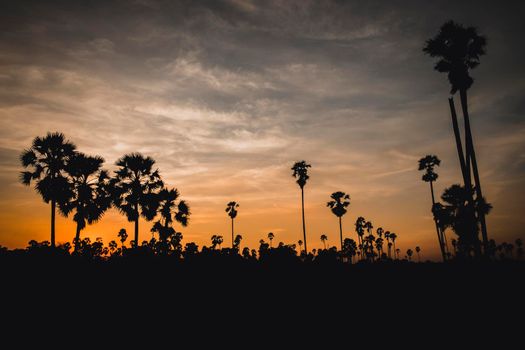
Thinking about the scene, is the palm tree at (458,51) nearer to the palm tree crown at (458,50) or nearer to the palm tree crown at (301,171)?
the palm tree crown at (458,50)

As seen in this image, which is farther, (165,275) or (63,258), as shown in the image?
(63,258)

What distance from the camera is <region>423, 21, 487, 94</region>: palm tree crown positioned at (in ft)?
68.5

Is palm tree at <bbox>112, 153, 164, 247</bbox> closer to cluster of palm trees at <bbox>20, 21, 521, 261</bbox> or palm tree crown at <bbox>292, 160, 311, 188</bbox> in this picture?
cluster of palm trees at <bbox>20, 21, 521, 261</bbox>

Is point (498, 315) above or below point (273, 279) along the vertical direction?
below

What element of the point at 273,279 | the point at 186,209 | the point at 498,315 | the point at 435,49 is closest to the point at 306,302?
the point at 273,279

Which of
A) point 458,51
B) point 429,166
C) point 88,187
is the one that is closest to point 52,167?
point 88,187

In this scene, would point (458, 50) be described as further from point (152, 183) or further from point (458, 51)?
point (152, 183)

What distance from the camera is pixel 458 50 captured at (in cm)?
2103

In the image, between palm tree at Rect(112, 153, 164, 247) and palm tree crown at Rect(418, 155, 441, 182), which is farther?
palm tree crown at Rect(418, 155, 441, 182)

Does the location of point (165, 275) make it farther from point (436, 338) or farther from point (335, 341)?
point (436, 338)

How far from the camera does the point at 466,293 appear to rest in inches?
558

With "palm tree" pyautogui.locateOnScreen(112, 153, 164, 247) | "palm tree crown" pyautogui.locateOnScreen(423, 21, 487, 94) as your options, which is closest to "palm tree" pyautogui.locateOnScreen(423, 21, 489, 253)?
"palm tree crown" pyautogui.locateOnScreen(423, 21, 487, 94)

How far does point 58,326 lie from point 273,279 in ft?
27.1

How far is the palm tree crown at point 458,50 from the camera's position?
20.9 m
